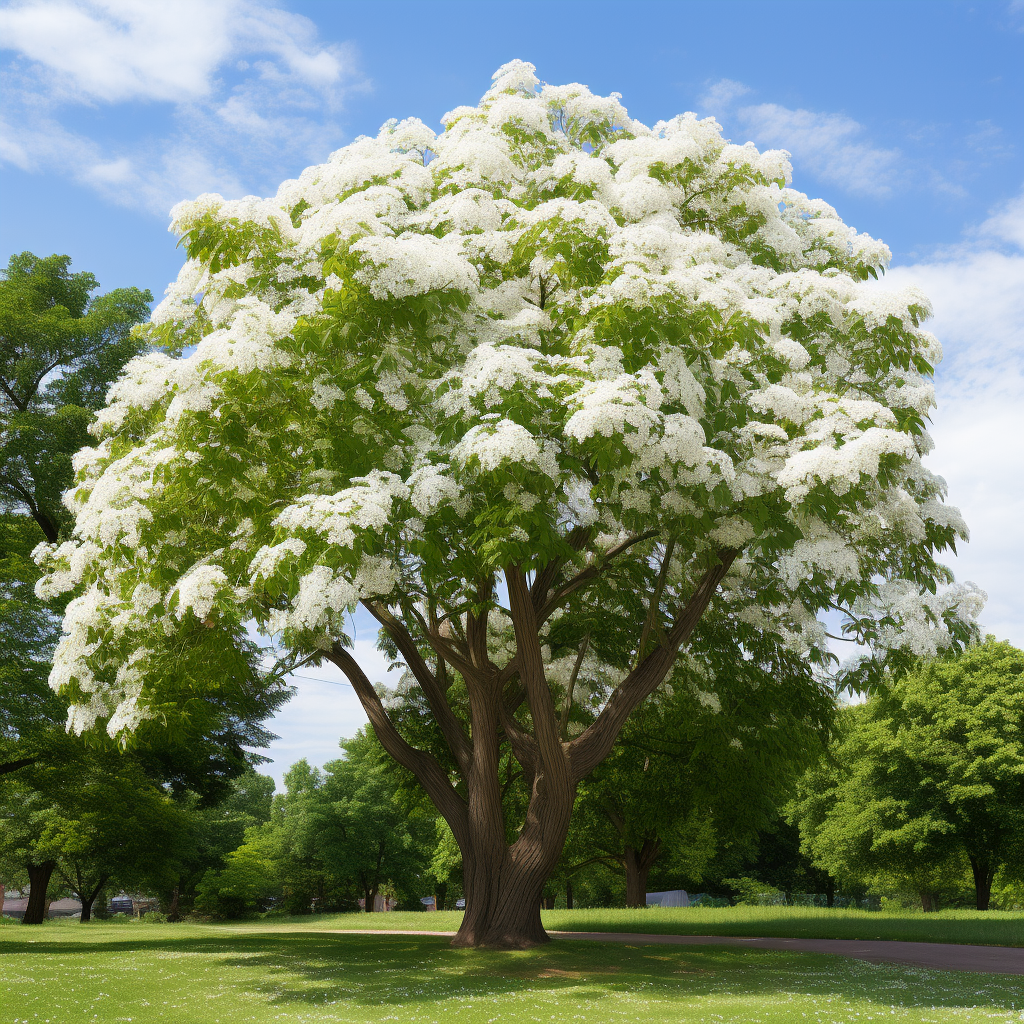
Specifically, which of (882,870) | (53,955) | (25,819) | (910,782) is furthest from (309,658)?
(882,870)

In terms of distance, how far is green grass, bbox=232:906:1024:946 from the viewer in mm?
22078

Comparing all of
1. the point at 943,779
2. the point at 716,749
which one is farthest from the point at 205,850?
the point at 716,749

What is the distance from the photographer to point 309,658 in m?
19.2

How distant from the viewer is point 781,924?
2589 centimetres

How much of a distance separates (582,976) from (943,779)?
35.9m

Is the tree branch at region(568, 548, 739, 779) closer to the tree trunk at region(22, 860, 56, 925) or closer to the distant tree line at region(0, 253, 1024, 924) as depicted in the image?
the distant tree line at region(0, 253, 1024, 924)

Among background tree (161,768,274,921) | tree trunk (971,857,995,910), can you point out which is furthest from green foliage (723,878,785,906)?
background tree (161,768,274,921)

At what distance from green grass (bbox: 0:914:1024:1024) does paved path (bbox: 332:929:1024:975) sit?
128cm

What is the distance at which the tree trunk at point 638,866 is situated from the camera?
36.5 meters

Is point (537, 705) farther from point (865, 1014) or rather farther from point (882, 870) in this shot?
point (882, 870)

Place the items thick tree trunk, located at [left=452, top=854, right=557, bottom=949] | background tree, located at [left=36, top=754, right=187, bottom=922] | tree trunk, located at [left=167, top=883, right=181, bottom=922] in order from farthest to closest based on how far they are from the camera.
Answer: tree trunk, located at [left=167, top=883, right=181, bottom=922]
background tree, located at [left=36, top=754, right=187, bottom=922]
thick tree trunk, located at [left=452, top=854, right=557, bottom=949]

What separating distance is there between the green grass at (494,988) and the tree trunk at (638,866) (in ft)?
62.3

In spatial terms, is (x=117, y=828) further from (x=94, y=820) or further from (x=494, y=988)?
(x=494, y=988)

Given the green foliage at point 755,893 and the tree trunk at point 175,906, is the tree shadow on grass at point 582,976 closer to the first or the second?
the green foliage at point 755,893
